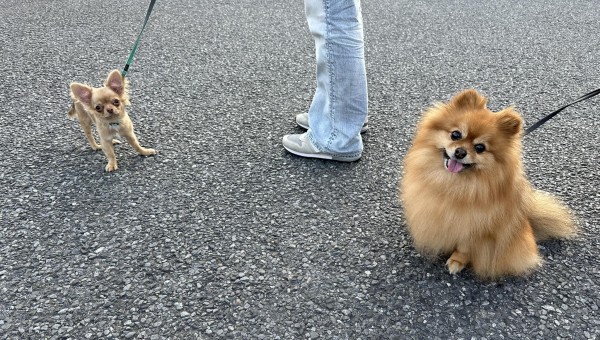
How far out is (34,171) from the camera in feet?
8.38

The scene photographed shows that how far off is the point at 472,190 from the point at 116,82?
73.7 inches

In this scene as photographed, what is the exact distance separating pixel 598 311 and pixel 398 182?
1.08m

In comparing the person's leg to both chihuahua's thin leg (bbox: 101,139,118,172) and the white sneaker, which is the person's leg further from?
chihuahua's thin leg (bbox: 101,139,118,172)

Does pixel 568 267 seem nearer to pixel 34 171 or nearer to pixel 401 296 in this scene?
pixel 401 296

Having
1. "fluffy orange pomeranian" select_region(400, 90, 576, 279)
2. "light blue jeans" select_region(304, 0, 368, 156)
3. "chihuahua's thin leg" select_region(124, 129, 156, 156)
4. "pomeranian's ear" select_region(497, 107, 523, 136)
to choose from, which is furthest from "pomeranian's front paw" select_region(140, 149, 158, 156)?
"pomeranian's ear" select_region(497, 107, 523, 136)

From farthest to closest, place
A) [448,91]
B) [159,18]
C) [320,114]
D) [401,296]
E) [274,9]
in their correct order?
1. [274,9]
2. [159,18]
3. [448,91]
4. [320,114]
5. [401,296]

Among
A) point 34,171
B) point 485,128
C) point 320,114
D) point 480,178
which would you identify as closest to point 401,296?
point 480,178

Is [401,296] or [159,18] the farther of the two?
[159,18]

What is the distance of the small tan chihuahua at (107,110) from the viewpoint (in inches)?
95.1

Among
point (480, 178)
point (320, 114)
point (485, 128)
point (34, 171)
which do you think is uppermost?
point (485, 128)

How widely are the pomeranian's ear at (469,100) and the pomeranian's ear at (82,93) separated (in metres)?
1.79

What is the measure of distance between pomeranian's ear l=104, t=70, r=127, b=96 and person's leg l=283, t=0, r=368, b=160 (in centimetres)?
95

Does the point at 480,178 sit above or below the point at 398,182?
above

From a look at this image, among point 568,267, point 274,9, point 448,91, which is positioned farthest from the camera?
point 274,9
